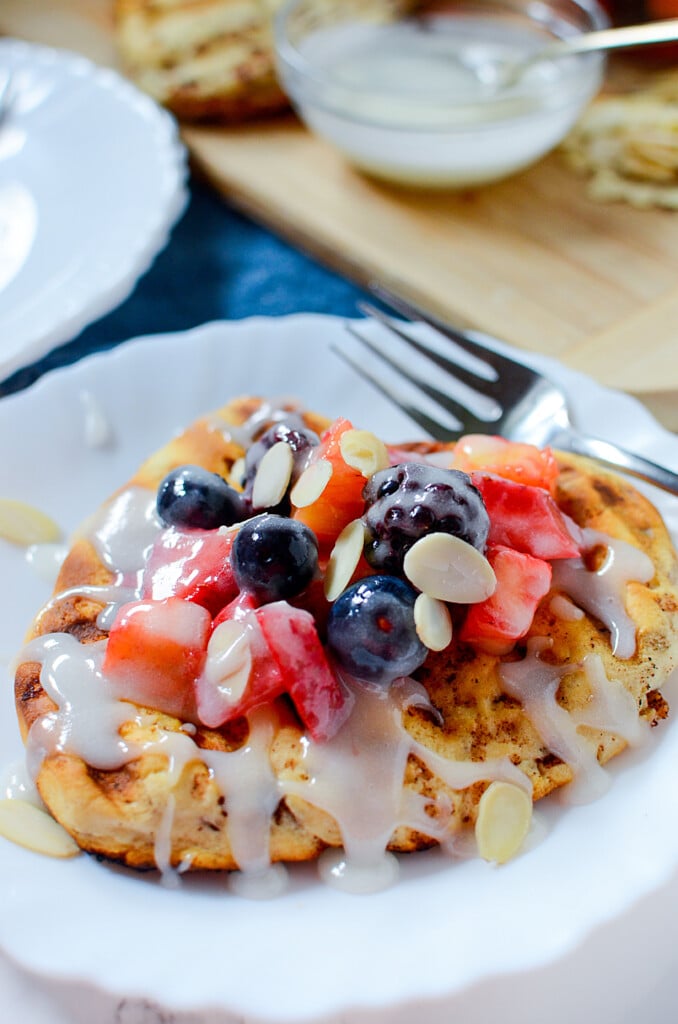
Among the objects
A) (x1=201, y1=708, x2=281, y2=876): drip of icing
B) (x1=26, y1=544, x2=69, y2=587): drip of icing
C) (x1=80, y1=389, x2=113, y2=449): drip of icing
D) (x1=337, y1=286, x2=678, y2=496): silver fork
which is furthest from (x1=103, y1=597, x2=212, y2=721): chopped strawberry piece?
(x1=337, y1=286, x2=678, y2=496): silver fork

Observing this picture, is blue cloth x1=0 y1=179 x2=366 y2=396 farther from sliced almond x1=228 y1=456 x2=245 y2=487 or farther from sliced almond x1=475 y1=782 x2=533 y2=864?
sliced almond x1=475 y1=782 x2=533 y2=864

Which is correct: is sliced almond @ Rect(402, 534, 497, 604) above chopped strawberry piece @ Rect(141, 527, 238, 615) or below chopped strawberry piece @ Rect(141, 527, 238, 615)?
above

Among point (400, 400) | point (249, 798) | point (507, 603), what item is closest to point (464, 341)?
point (400, 400)

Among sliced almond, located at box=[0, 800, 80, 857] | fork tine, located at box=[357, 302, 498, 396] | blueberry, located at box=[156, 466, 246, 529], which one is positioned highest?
blueberry, located at box=[156, 466, 246, 529]

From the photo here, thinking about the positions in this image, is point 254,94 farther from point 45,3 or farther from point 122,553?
point 122,553

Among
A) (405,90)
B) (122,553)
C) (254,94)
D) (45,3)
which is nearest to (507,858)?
(122,553)

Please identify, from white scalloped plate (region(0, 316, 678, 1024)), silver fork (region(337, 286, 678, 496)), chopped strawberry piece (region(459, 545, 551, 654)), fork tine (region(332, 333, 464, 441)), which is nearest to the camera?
white scalloped plate (region(0, 316, 678, 1024))
